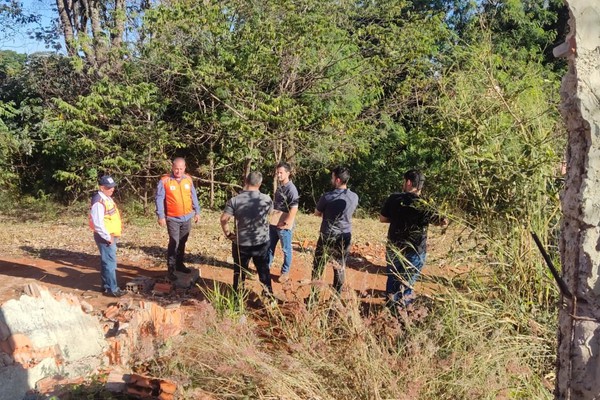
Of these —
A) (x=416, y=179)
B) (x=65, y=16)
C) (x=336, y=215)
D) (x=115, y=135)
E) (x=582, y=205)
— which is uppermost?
(x=65, y=16)

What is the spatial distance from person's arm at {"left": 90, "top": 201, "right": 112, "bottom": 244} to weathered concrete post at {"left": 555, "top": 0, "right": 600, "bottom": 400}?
16.9ft

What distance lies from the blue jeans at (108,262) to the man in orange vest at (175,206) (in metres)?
0.69

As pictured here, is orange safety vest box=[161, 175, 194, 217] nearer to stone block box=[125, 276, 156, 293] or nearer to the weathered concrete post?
stone block box=[125, 276, 156, 293]

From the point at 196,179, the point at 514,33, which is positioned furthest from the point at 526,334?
the point at 514,33

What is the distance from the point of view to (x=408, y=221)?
5180mm

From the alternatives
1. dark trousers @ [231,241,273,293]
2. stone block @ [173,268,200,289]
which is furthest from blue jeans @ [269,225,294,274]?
dark trousers @ [231,241,273,293]

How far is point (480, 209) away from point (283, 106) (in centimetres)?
687

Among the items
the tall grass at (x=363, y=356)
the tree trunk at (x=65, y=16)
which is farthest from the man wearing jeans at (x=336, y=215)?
the tree trunk at (x=65, y=16)

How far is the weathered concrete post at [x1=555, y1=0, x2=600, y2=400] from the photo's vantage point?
1.94 meters

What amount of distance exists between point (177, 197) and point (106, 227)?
0.96m

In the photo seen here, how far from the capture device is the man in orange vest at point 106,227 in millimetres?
6109

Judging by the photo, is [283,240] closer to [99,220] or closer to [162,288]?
[162,288]

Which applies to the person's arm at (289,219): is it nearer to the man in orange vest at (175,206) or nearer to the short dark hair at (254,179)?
the short dark hair at (254,179)

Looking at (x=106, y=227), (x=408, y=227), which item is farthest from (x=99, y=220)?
(x=408, y=227)
